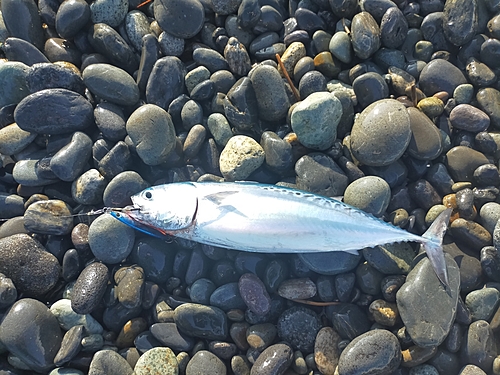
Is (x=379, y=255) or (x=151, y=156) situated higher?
(x=151, y=156)

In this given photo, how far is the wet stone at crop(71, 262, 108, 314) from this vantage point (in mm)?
3953

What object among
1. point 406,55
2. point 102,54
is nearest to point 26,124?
point 102,54

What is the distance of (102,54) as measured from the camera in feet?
15.9

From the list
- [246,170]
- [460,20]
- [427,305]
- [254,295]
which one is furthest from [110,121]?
[460,20]

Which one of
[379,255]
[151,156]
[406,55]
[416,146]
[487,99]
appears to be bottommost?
[379,255]

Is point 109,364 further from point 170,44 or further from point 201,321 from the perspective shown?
point 170,44

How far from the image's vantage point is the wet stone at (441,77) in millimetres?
4574

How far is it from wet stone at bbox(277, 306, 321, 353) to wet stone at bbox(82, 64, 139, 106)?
331 cm

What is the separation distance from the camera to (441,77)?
4.57 metres

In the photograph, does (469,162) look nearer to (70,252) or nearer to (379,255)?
(379,255)

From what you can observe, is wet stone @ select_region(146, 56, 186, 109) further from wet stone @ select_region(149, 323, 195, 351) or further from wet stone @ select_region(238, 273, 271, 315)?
wet stone @ select_region(149, 323, 195, 351)

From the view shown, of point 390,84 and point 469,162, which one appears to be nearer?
point 469,162

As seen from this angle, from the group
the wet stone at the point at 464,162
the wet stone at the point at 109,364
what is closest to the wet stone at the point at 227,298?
the wet stone at the point at 109,364

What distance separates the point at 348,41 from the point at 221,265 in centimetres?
328
